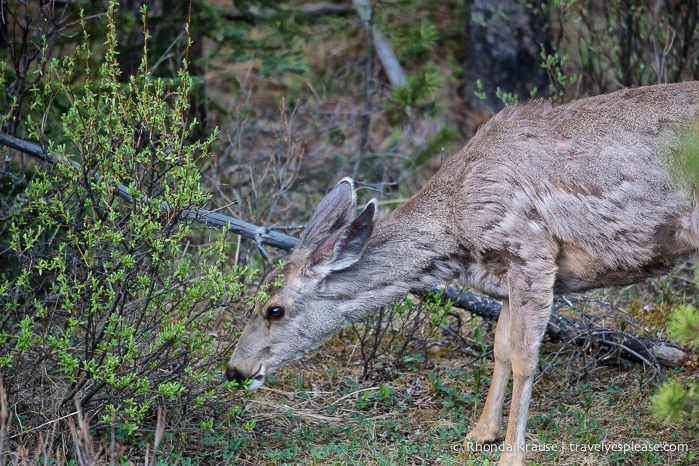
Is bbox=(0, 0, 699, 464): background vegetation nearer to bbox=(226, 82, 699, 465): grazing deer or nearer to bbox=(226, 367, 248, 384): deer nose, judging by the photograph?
bbox=(226, 367, 248, 384): deer nose

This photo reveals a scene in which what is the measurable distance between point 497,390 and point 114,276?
9.26ft

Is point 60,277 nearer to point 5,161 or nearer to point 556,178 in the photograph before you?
point 5,161

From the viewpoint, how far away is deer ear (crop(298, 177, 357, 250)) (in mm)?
6160

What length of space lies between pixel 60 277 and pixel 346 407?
101 inches

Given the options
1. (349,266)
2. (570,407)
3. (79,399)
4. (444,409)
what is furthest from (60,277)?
(570,407)

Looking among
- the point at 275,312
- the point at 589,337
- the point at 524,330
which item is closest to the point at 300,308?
the point at 275,312

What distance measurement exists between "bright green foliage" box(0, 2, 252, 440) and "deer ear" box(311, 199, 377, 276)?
0.69 meters

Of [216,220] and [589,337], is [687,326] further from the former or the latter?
[216,220]

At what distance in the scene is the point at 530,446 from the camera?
20.0 ft

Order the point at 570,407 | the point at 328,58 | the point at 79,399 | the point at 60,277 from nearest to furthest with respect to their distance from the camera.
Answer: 1. the point at 60,277
2. the point at 79,399
3. the point at 570,407
4. the point at 328,58

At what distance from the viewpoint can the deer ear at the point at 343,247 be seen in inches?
234

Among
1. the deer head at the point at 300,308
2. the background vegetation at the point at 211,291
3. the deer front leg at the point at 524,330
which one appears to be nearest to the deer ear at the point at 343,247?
the deer head at the point at 300,308

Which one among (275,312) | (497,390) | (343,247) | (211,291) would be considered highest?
(343,247)

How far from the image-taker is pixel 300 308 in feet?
20.1
